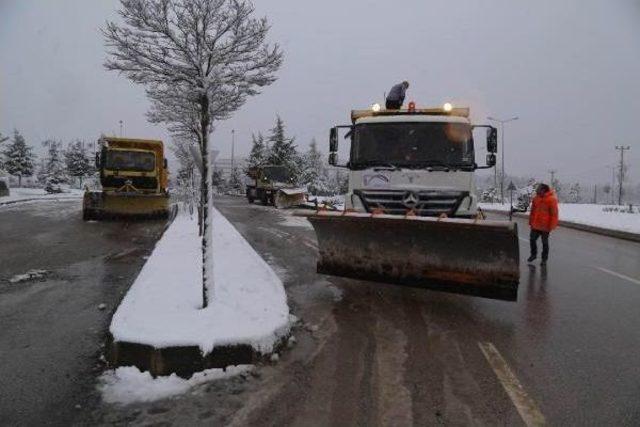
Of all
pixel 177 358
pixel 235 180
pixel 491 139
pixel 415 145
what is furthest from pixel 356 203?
pixel 235 180

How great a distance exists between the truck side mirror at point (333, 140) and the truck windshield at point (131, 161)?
1236 cm

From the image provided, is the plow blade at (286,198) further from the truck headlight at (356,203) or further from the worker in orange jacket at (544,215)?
the truck headlight at (356,203)

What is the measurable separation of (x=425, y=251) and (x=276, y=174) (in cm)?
2572

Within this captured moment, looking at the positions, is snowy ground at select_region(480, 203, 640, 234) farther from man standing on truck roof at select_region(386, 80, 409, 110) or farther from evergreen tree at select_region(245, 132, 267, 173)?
evergreen tree at select_region(245, 132, 267, 173)

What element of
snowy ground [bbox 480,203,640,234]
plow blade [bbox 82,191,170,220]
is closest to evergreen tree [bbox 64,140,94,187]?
plow blade [bbox 82,191,170,220]

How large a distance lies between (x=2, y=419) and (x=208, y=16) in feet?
20.8

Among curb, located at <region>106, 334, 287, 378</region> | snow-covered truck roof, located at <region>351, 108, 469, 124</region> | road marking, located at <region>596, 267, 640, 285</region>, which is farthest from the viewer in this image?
road marking, located at <region>596, 267, 640, 285</region>

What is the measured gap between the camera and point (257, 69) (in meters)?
8.76

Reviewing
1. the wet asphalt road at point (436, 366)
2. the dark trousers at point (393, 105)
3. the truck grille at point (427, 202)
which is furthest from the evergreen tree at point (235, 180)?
the wet asphalt road at point (436, 366)

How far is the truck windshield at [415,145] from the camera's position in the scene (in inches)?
310

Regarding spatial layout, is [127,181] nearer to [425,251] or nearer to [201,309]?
[201,309]

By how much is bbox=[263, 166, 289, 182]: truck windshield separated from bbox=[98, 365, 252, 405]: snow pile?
2749 cm

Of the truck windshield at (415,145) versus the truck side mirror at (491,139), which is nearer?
the truck windshield at (415,145)

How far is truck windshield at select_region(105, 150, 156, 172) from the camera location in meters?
18.9
